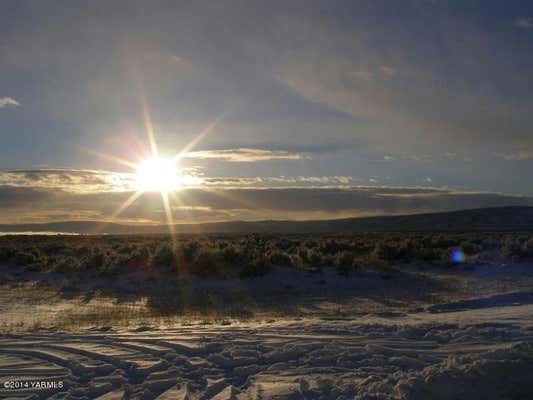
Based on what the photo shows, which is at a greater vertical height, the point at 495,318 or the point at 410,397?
the point at 495,318

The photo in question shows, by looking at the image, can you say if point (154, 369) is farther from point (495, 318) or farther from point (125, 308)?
point (125, 308)

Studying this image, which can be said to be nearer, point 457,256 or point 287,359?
point 287,359

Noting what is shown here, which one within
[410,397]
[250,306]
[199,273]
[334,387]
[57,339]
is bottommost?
[410,397]

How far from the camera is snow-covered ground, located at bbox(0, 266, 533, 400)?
6.37 m

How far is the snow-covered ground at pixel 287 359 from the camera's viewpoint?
6367 mm

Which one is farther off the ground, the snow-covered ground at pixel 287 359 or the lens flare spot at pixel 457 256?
the lens flare spot at pixel 457 256

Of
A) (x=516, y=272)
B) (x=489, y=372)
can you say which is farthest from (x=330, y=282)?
(x=489, y=372)

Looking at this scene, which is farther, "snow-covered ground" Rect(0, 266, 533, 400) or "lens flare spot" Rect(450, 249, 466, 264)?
"lens flare spot" Rect(450, 249, 466, 264)

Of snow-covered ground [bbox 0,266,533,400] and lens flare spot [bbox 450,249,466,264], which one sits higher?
lens flare spot [bbox 450,249,466,264]

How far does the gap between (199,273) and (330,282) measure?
17.8 ft

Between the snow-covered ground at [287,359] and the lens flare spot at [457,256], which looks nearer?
the snow-covered ground at [287,359]

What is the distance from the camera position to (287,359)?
25.9 ft

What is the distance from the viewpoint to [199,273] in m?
21.2

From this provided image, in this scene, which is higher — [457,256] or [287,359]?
[457,256]
